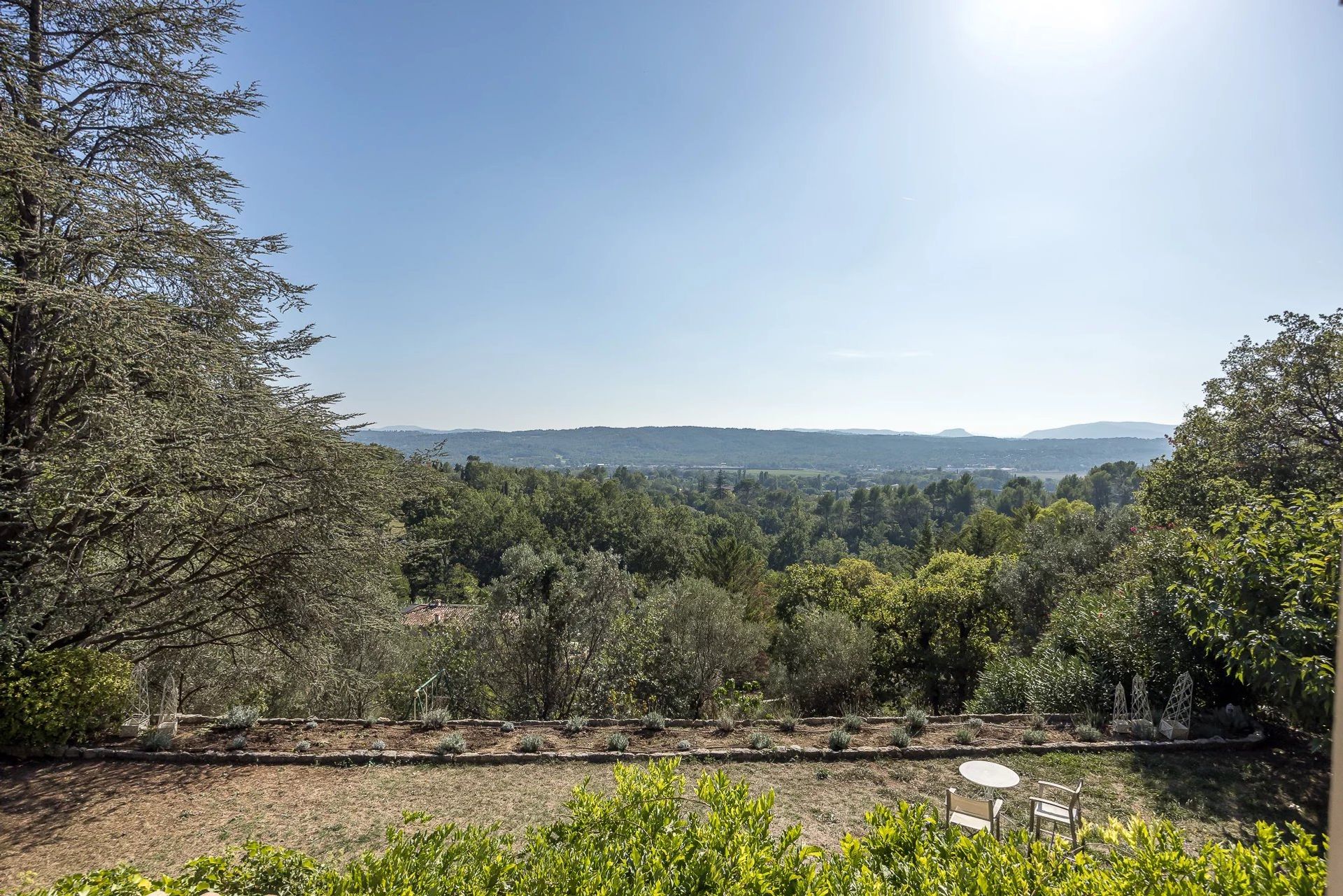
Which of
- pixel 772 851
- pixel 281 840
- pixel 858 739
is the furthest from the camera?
pixel 858 739

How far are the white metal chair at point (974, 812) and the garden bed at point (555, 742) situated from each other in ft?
8.32

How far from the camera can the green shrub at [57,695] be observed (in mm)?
6047

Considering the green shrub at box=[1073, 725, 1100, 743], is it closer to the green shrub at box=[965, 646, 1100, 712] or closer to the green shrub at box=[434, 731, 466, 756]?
the green shrub at box=[965, 646, 1100, 712]

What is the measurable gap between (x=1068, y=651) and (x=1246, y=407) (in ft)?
21.7

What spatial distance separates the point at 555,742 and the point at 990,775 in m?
5.71

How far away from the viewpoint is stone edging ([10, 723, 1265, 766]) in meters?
6.79

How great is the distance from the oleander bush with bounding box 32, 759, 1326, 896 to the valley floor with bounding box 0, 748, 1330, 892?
3049 millimetres

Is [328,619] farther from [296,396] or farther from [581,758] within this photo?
[581,758]

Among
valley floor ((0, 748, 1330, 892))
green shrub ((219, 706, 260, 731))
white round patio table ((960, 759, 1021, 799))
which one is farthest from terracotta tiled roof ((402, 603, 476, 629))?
white round patio table ((960, 759, 1021, 799))

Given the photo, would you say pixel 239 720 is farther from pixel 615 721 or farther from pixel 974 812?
pixel 974 812

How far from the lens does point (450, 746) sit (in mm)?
7234

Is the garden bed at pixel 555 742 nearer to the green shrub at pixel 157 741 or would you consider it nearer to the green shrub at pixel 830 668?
the green shrub at pixel 157 741

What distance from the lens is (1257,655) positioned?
4637mm

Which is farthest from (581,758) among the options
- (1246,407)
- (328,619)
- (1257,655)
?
(1246,407)
